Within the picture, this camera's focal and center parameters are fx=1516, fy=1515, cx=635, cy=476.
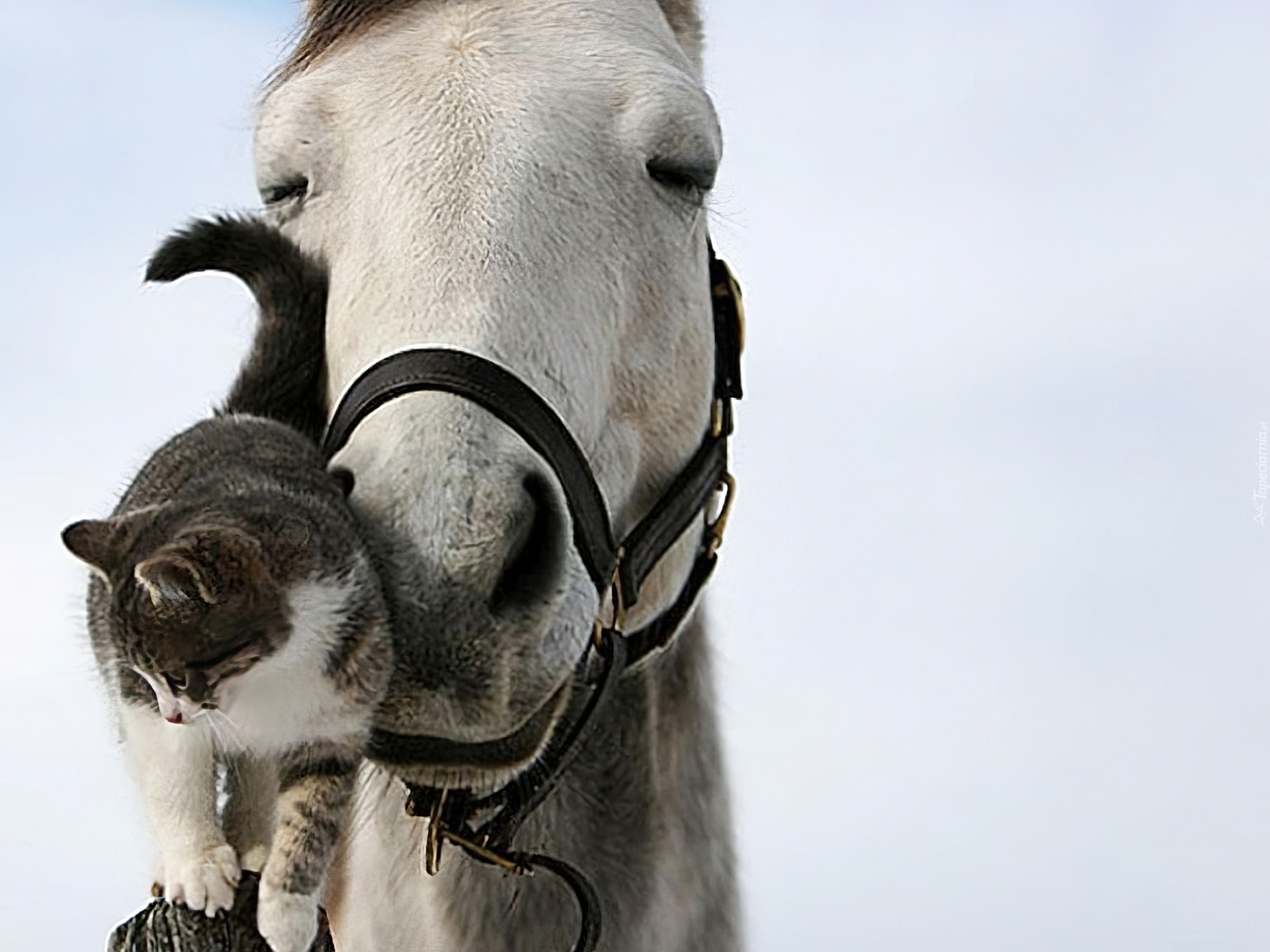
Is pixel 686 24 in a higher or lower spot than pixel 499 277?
higher

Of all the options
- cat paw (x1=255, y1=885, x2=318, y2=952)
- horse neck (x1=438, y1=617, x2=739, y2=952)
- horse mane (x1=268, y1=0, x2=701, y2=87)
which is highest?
horse mane (x1=268, y1=0, x2=701, y2=87)

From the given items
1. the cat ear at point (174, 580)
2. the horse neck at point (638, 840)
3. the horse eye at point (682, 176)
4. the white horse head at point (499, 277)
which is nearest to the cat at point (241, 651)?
the cat ear at point (174, 580)

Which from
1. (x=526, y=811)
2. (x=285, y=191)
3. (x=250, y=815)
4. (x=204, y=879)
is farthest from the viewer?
(x=285, y=191)

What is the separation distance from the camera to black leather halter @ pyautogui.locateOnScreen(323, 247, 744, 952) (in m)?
2.11

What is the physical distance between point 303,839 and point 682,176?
53.1 inches

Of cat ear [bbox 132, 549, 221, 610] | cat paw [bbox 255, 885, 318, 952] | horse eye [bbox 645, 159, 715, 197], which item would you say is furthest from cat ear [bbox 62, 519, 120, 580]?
horse eye [bbox 645, 159, 715, 197]

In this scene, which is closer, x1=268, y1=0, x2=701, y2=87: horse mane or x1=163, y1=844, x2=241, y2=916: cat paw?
x1=163, y1=844, x2=241, y2=916: cat paw

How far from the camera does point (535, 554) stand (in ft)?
6.77

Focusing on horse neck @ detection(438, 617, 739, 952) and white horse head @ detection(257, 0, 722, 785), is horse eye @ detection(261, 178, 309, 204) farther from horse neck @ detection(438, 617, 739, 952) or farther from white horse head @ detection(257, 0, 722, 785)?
horse neck @ detection(438, 617, 739, 952)

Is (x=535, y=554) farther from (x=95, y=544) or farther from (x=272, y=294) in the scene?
(x=272, y=294)

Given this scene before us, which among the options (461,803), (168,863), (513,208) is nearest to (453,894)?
(461,803)

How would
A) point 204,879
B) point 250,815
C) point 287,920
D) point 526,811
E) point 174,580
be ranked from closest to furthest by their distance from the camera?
point 174,580
point 287,920
point 204,879
point 250,815
point 526,811

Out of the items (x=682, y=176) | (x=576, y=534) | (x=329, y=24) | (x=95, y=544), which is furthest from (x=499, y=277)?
(x=329, y=24)

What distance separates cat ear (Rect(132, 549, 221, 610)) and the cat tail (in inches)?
34.5
